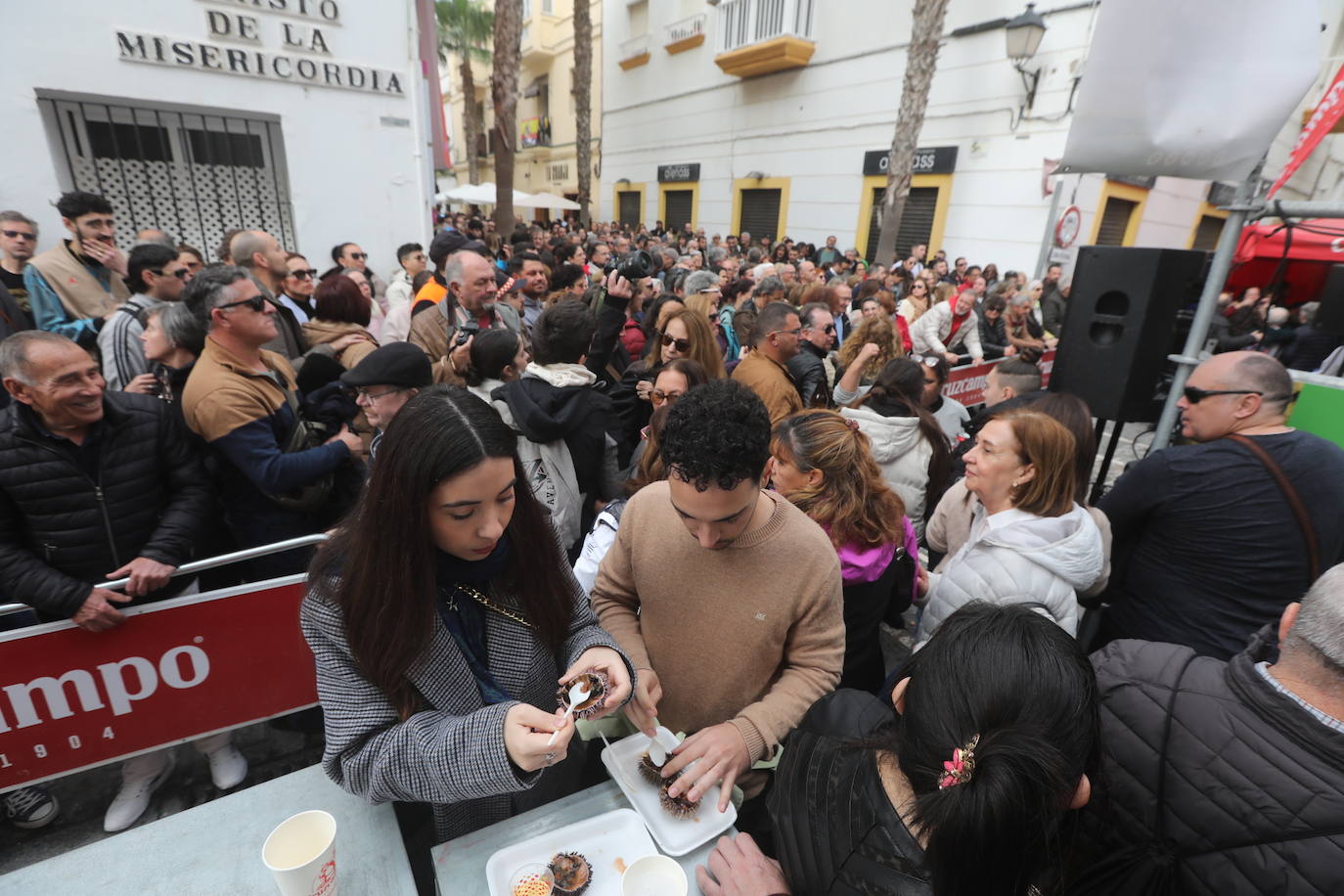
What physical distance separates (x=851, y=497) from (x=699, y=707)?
88cm

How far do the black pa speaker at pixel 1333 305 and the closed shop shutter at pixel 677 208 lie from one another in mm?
18552

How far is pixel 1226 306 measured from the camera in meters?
9.32

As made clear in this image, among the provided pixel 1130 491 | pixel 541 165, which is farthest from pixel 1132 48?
pixel 541 165

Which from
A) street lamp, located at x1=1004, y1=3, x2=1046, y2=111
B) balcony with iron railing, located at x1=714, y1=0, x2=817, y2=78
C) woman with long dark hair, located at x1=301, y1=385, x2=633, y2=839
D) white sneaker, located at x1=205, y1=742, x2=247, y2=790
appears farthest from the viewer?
balcony with iron railing, located at x1=714, y1=0, x2=817, y2=78

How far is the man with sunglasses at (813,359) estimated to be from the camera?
14.6 ft

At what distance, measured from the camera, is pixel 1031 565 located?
2.10m

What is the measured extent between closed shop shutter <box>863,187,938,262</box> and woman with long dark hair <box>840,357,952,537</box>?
1267 centimetres

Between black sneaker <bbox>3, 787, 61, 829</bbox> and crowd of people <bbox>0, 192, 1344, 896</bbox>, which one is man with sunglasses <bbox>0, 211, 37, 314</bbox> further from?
black sneaker <bbox>3, 787, 61, 829</bbox>

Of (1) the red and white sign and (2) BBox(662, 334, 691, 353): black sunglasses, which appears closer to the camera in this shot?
(1) the red and white sign

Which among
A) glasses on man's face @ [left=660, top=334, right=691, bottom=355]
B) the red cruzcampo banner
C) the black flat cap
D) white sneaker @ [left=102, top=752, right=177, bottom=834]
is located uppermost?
the black flat cap

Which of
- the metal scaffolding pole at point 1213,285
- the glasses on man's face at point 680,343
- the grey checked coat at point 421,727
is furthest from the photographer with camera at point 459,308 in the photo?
the metal scaffolding pole at point 1213,285

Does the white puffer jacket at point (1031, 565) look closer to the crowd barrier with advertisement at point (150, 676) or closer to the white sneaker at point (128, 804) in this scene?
the crowd barrier with advertisement at point (150, 676)

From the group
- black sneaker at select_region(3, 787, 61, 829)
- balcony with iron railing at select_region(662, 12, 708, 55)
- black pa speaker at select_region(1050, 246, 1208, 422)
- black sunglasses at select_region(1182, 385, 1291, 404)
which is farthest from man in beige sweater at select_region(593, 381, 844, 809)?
balcony with iron railing at select_region(662, 12, 708, 55)

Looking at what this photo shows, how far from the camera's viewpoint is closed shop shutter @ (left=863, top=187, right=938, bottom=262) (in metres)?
14.8
